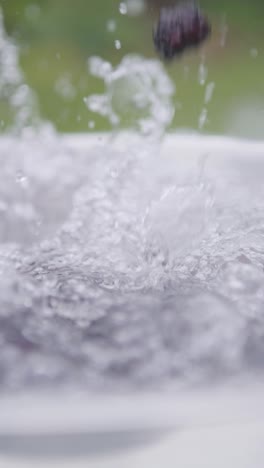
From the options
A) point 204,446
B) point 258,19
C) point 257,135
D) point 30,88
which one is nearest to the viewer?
point 204,446

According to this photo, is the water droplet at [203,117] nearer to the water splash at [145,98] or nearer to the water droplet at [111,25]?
the water droplet at [111,25]

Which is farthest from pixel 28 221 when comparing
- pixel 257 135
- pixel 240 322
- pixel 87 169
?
pixel 257 135

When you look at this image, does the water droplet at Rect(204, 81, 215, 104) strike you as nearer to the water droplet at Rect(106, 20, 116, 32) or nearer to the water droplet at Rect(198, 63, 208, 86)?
the water droplet at Rect(198, 63, 208, 86)

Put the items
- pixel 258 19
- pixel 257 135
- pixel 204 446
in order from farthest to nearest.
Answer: pixel 258 19 → pixel 257 135 → pixel 204 446

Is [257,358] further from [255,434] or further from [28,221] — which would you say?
[28,221]

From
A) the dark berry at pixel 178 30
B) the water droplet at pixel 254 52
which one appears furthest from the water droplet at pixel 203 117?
the dark berry at pixel 178 30

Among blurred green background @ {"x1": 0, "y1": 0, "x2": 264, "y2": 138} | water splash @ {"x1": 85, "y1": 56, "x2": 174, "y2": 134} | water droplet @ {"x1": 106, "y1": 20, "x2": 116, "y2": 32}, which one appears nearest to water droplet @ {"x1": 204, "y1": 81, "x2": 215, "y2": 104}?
blurred green background @ {"x1": 0, "y1": 0, "x2": 264, "y2": 138}
